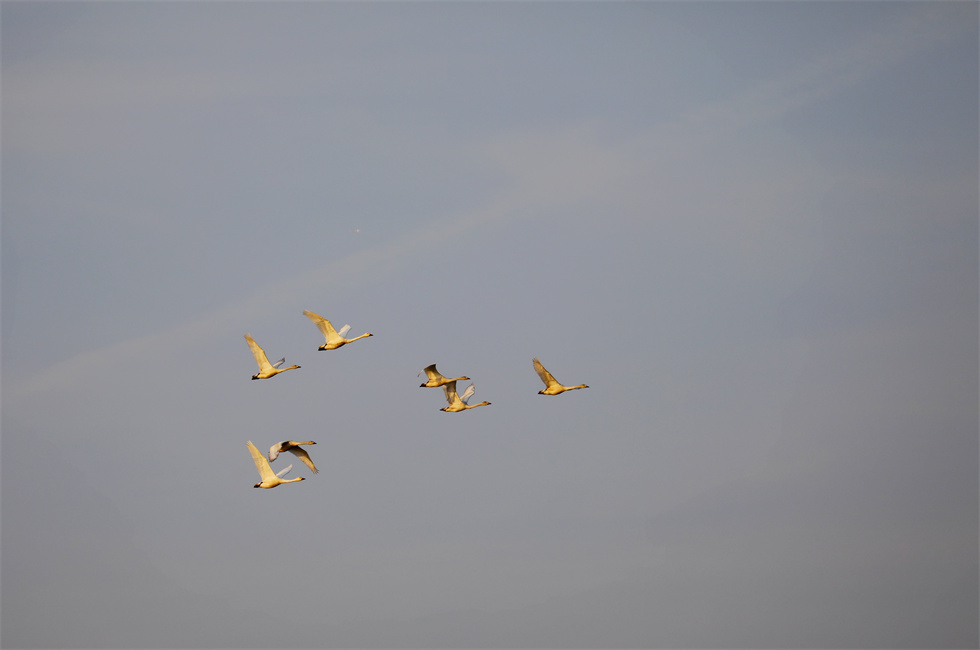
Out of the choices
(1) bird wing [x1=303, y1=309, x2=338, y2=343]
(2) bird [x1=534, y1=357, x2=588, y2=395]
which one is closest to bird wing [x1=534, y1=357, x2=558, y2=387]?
(2) bird [x1=534, y1=357, x2=588, y2=395]

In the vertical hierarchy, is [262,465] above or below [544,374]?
below

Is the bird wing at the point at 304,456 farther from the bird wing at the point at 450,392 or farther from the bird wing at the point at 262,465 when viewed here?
the bird wing at the point at 450,392

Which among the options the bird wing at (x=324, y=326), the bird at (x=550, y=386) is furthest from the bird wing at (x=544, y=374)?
the bird wing at (x=324, y=326)

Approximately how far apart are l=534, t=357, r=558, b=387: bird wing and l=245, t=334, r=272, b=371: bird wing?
18.4 m

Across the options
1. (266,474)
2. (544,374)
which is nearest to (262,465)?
(266,474)

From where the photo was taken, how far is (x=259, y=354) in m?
85.7

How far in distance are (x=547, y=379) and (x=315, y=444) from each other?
59.1 feet

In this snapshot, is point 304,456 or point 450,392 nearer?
point 304,456

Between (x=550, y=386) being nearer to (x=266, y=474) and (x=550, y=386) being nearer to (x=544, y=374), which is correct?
(x=544, y=374)

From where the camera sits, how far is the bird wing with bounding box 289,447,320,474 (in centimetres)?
8356

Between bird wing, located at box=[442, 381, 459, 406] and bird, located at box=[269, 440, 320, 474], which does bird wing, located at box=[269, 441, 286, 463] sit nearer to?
bird, located at box=[269, 440, 320, 474]

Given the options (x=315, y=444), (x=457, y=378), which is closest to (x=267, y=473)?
(x=315, y=444)

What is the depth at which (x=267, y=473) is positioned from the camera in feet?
292

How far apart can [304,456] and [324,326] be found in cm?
849
